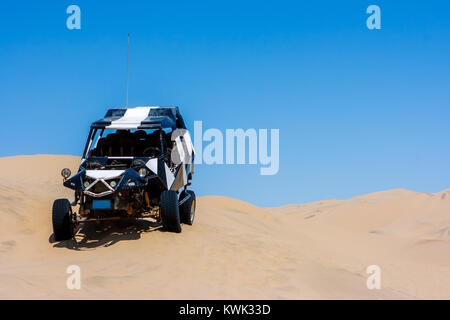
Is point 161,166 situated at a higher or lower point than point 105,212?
higher

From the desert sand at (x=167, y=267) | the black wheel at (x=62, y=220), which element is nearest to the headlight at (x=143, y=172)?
the desert sand at (x=167, y=267)

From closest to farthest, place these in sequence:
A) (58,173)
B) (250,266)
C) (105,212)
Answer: (250,266) < (105,212) < (58,173)

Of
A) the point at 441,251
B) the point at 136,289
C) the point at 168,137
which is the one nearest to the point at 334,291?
the point at 136,289

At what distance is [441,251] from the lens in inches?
858

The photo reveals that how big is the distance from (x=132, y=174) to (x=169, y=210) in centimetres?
128

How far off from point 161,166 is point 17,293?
549 cm

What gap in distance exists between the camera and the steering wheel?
39.0 ft

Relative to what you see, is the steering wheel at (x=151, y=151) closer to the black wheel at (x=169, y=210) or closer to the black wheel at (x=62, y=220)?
the black wheel at (x=169, y=210)

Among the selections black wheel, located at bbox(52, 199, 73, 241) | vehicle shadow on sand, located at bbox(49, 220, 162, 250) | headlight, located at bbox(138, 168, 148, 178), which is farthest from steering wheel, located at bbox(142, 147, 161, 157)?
black wheel, located at bbox(52, 199, 73, 241)

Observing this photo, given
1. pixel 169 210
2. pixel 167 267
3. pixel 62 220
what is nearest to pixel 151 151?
pixel 169 210

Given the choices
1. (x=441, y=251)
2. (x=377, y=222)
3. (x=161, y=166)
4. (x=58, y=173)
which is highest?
(x=161, y=166)

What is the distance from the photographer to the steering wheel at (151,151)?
468 inches
